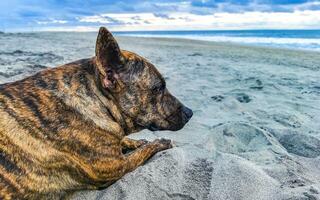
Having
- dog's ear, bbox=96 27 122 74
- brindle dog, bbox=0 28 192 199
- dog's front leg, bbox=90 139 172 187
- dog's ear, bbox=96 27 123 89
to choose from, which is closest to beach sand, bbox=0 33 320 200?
dog's front leg, bbox=90 139 172 187

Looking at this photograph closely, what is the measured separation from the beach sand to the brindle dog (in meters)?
0.23

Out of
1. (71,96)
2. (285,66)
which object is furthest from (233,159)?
(285,66)

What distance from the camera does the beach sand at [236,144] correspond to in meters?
3.68

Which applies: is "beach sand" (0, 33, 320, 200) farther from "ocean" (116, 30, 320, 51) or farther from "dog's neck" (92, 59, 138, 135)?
"ocean" (116, 30, 320, 51)

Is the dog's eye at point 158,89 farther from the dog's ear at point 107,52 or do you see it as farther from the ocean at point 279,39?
the ocean at point 279,39

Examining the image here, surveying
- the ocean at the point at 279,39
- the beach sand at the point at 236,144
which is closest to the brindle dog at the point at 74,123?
the beach sand at the point at 236,144

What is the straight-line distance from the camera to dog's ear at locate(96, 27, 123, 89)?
390 cm

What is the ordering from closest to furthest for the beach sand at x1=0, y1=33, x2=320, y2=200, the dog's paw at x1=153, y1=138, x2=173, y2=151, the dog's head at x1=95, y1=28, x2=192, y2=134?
the beach sand at x1=0, y1=33, x2=320, y2=200 → the dog's head at x1=95, y1=28, x2=192, y2=134 → the dog's paw at x1=153, y1=138, x2=173, y2=151

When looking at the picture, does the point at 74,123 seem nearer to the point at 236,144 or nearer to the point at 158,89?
the point at 158,89

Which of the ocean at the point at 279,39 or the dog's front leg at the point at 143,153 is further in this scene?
the ocean at the point at 279,39

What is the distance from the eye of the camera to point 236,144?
4895 millimetres

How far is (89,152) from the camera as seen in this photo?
12.3ft

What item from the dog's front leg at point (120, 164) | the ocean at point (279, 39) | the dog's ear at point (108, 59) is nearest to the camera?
the dog's front leg at point (120, 164)

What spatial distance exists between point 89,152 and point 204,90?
425 cm
